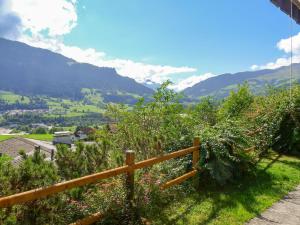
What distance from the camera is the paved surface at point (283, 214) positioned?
6734 millimetres

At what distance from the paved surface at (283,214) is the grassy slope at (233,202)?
148mm

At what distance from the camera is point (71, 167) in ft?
20.7

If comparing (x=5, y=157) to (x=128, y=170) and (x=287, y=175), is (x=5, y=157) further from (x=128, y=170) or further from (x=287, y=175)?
(x=287, y=175)

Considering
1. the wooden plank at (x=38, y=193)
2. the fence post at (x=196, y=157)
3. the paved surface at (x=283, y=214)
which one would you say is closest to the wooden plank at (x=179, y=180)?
the fence post at (x=196, y=157)

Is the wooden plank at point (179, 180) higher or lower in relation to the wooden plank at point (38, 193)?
lower

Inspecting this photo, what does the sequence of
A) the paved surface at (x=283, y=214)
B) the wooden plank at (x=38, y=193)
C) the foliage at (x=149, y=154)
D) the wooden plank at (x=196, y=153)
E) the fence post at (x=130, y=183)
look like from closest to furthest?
the wooden plank at (x=38, y=193) → the foliage at (x=149, y=154) → the fence post at (x=130, y=183) → the paved surface at (x=283, y=214) → the wooden plank at (x=196, y=153)

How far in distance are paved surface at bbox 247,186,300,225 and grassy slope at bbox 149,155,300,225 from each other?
0.15 m

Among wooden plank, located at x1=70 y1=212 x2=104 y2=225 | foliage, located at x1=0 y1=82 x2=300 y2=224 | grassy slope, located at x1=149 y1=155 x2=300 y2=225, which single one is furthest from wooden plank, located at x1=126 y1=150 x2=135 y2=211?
grassy slope, located at x1=149 y1=155 x2=300 y2=225

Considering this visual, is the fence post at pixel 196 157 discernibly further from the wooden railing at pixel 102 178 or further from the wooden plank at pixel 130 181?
the wooden plank at pixel 130 181

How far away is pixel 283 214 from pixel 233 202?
3.48 ft

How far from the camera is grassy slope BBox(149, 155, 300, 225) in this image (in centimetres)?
680

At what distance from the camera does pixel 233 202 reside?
25.7 feet

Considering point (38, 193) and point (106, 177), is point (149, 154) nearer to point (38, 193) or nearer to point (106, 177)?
point (106, 177)

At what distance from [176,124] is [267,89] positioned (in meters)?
9.34
